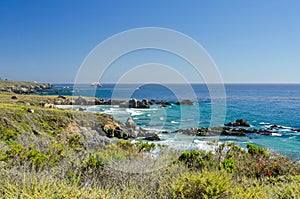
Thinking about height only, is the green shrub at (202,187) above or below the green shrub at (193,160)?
above

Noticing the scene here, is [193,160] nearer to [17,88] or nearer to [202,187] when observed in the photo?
[202,187]

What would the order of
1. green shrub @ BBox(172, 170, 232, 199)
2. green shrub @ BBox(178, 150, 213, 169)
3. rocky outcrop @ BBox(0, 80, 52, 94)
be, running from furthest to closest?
rocky outcrop @ BBox(0, 80, 52, 94) < green shrub @ BBox(178, 150, 213, 169) < green shrub @ BBox(172, 170, 232, 199)

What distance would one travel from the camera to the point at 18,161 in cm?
530

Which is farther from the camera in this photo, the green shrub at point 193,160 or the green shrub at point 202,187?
the green shrub at point 193,160

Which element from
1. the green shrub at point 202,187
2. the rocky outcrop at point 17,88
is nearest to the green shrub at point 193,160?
the green shrub at point 202,187

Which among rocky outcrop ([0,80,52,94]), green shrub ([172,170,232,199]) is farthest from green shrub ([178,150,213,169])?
rocky outcrop ([0,80,52,94])

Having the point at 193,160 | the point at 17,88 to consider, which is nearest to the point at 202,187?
the point at 193,160

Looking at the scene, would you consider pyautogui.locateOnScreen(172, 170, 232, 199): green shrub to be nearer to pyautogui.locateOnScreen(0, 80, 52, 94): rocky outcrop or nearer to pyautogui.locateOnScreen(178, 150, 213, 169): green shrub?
pyautogui.locateOnScreen(178, 150, 213, 169): green shrub

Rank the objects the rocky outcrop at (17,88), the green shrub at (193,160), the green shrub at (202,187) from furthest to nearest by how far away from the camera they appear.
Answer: the rocky outcrop at (17,88)
the green shrub at (193,160)
the green shrub at (202,187)

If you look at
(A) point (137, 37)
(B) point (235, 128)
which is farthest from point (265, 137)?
(A) point (137, 37)

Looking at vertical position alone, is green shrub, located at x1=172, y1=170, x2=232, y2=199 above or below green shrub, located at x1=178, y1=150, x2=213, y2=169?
above

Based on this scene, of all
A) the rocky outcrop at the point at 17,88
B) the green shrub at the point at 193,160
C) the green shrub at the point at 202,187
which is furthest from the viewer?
the rocky outcrop at the point at 17,88

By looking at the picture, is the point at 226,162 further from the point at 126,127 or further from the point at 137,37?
the point at 126,127

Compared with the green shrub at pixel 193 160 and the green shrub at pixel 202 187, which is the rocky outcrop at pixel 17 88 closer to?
the green shrub at pixel 193 160
